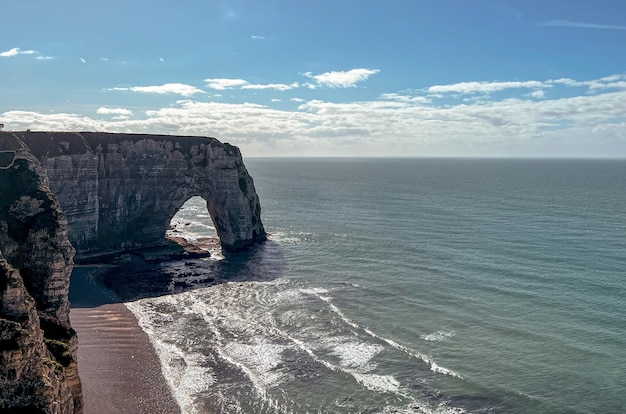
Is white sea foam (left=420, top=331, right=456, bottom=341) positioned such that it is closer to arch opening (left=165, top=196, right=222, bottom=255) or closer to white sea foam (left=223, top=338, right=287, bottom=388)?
white sea foam (left=223, top=338, right=287, bottom=388)

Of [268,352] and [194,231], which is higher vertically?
[194,231]

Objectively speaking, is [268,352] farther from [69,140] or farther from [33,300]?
[69,140]

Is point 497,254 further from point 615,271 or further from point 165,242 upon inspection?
point 165,242

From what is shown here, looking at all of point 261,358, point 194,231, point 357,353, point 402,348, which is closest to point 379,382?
point 357,353

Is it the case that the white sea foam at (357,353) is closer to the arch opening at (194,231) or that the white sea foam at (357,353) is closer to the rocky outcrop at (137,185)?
the rocky outcrop at (137,185)

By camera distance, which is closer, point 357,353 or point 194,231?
point 357,353

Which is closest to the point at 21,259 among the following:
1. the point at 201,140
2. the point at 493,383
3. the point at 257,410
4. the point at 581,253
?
the point at 257,410
